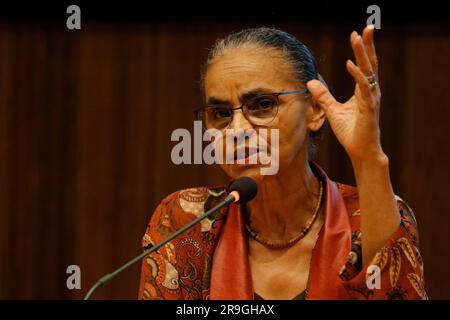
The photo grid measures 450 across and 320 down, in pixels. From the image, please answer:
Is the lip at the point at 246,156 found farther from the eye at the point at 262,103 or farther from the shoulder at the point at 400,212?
the shoulder at the point at 400,212

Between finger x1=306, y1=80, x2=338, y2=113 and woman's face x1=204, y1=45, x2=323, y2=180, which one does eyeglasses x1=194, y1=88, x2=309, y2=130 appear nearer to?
woman's face x1=204, y1=45, x2=323, y2=180

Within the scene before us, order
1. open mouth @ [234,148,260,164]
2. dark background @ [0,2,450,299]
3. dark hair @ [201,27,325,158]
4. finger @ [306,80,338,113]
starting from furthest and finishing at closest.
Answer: dark background @ [0,2,450,299], dark hair @ [201,27,325,158], open mouth @ [234,148,260,164], finger @ [306,80,338,113]

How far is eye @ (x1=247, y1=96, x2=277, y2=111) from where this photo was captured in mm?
1635

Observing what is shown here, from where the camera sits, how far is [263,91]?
1.64 m

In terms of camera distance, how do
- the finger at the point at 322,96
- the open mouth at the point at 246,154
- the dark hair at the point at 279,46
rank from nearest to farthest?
the finger at the point at 322,96
the open mouth at the point at 246,154
the dark hair at the point at 279,46

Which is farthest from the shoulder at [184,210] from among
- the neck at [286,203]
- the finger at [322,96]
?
the finger at [322,96]

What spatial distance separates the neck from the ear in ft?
0.29

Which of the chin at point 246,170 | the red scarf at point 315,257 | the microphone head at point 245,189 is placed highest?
the chin at point 246,170

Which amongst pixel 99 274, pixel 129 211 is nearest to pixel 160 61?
pixel 129 211

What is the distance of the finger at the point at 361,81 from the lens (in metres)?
1.32

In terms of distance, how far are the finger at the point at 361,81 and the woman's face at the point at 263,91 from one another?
33 centimetres

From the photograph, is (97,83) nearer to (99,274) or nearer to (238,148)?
(99,274)

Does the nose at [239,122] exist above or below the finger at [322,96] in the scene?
below

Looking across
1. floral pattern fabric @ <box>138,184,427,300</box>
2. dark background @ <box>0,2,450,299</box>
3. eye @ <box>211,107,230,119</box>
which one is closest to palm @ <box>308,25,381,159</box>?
floral pattern fabric @ <box>138,184,427,300</box>
